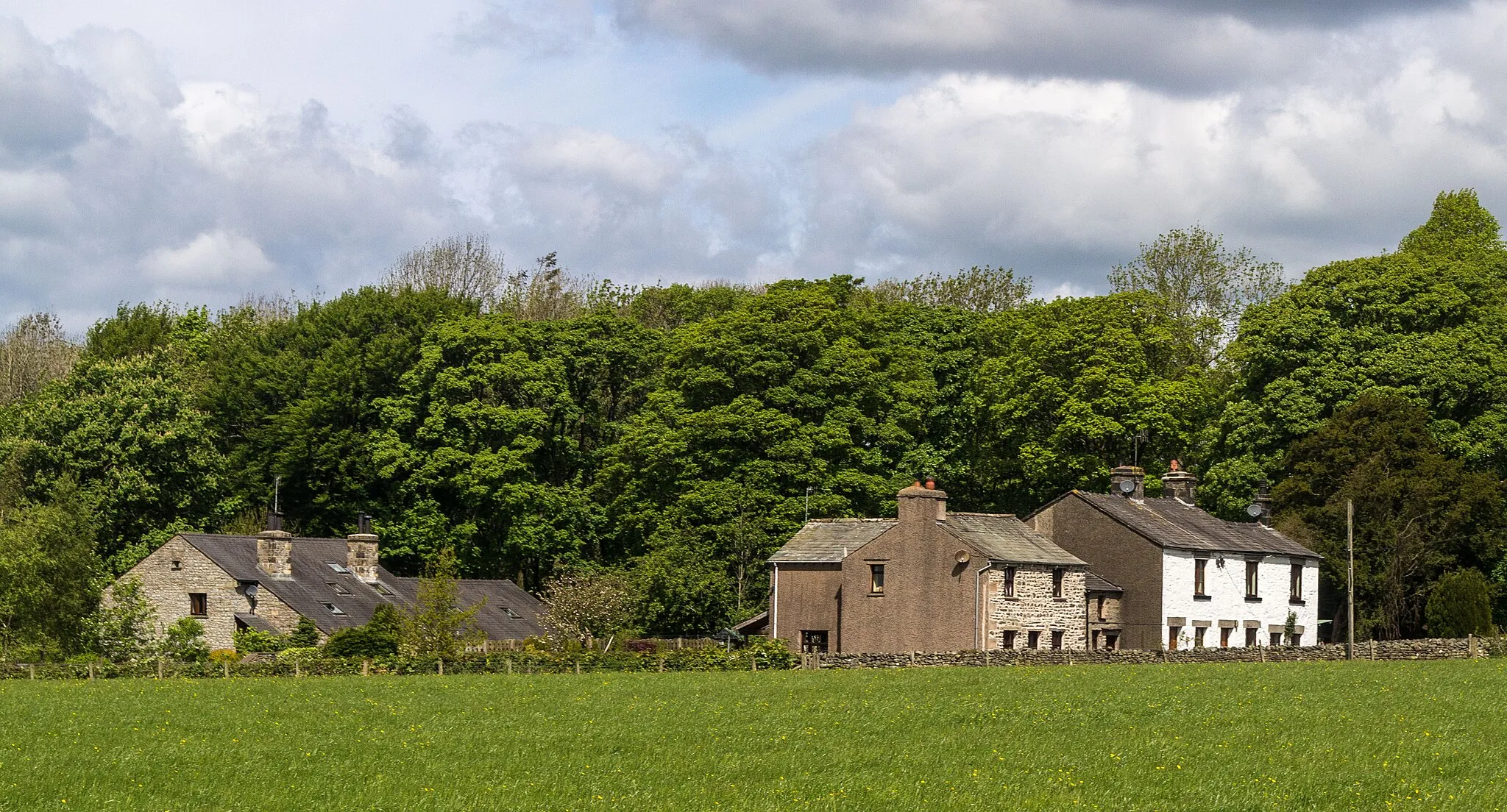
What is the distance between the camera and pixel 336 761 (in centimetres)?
3178

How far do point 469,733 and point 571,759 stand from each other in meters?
4.80

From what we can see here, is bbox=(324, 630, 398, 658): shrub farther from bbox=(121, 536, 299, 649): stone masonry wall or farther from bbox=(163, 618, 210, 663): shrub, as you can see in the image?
bbox=(121, 536, 299, 649): stone masonry wall

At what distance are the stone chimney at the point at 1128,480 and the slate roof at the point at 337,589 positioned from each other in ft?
83.7

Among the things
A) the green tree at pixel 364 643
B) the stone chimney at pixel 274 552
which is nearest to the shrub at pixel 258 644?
the green tree at pixel 364 643

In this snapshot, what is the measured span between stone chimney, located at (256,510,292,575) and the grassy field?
2308 cm

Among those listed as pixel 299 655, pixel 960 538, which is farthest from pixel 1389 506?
pixel 299 655

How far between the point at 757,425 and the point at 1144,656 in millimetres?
22413

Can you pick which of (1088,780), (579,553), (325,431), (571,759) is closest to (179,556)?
(325,431)

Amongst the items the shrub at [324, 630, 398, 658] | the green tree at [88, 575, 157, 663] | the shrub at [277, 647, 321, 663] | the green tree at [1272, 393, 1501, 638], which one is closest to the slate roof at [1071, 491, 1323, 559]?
the green tree at [1272, 393, 1501, 638]

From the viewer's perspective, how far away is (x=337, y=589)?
7400 cm

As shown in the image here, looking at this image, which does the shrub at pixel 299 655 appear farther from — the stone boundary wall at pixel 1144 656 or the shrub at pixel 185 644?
the stone boundary wall at pixel 1144 656

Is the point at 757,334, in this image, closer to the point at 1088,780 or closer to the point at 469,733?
the point at 469,733

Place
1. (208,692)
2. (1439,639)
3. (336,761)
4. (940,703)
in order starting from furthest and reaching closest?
(1439,639) → (208,692) → (940,703) → (336,761)

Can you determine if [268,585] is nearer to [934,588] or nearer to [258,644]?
[258,644]
